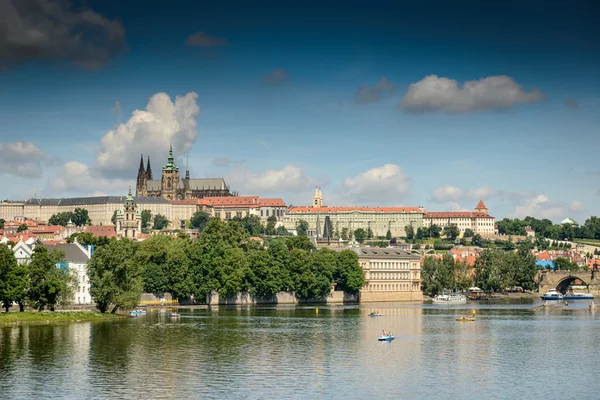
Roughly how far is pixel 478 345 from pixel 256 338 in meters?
16.0

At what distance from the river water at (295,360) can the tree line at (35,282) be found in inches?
172

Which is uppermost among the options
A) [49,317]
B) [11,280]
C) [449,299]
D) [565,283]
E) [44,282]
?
[11,280]

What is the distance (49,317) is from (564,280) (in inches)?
4568

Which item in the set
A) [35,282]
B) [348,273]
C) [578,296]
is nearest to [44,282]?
[35,282]

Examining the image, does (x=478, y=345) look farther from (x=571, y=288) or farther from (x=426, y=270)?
(x=571, y=288)

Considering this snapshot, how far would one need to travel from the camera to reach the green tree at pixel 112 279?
89.0 meters

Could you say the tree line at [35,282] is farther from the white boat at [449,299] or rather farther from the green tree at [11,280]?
the white boat at [449,299]

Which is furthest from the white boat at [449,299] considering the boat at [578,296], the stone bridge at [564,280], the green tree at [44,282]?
the green tree at [44,282]

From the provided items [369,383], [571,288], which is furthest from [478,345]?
[571,288]

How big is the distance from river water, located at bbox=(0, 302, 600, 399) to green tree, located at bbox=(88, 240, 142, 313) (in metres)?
2.45

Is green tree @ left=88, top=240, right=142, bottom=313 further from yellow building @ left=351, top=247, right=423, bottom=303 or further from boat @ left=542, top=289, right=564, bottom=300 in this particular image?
boat @ left=542, top=289, right=564, bottom=300

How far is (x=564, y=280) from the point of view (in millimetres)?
178750

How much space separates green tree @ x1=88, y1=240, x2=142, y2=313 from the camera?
89000mm

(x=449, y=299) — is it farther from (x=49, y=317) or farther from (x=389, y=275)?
(x=49, y=317)
